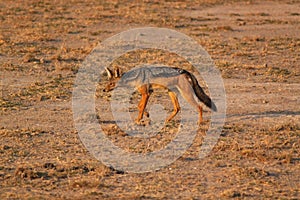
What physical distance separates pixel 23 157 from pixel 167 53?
9.84m

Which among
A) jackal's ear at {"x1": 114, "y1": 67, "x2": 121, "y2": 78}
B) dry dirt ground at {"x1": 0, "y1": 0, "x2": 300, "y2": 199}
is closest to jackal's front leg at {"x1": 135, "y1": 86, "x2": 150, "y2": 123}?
jackal's ear at {"x1": 114, "y1": 67, "x2": 121, "y2": 78}

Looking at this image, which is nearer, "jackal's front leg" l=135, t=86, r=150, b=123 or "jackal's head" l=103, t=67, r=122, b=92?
"jackal's front leg" l=135, t=86, r=150, b=123

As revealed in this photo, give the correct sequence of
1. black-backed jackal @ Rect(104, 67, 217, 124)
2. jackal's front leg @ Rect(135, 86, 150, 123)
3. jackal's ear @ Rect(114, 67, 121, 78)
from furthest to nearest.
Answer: jackal's ear @ Rect(114, 67, 121, 78), jackal's front leg @ Rect(135, 86, 150, 123), black-backed jackal @ Rect(104, 67, 217, 124)

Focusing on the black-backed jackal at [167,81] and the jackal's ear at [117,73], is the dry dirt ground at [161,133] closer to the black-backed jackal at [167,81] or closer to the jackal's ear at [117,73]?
the black-backed jackal at [167,81]

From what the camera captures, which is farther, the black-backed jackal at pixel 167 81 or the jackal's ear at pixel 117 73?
the jackal's ear at pixel 117 73

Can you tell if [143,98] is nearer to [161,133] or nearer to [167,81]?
[167,81]

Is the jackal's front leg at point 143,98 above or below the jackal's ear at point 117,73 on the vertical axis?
below

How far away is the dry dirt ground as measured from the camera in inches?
329

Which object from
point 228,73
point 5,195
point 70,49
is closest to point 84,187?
point 5,195

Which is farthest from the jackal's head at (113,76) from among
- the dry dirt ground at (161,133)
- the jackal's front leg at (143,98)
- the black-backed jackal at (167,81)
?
the dry dirt ground at (161,133)

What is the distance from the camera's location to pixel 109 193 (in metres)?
8.11

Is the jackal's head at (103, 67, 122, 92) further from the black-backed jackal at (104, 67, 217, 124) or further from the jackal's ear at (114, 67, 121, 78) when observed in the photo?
the black-backed jackal at (104, 67, 217, 124)

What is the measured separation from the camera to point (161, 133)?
428 inches

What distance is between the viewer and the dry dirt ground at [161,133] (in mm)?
8359
